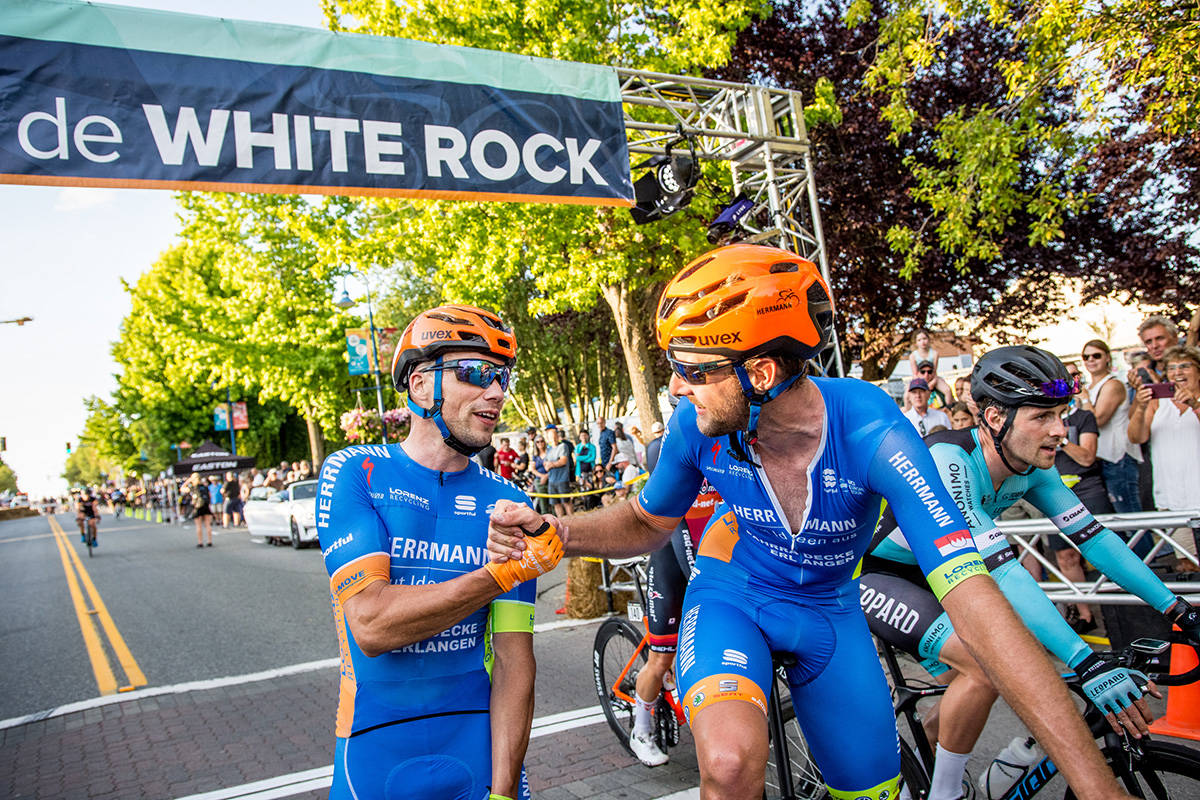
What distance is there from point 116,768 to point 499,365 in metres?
4.49

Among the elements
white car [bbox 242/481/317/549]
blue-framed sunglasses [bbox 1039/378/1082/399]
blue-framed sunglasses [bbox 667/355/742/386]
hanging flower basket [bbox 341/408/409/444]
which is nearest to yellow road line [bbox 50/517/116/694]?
white car [bbox 242/481/317/549]

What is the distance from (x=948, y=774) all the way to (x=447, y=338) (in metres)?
2.48

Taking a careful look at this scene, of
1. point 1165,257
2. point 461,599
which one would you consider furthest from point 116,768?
point 1165,257

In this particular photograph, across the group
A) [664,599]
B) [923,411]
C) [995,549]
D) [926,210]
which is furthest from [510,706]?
[926,210]

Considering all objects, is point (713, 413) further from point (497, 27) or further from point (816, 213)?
point (497, 27)

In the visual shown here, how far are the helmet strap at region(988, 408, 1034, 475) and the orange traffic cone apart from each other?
5.42 ft

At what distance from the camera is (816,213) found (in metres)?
10.9

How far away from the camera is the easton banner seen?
6262 millimetres

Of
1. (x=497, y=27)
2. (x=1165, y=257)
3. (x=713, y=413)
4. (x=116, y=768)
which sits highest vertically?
(x=497, y=27)

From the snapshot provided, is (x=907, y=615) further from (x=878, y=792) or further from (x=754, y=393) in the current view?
(x=754, y=393)

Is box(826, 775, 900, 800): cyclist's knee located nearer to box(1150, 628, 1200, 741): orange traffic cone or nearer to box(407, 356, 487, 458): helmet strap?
box(407, 356, 487, 458): helmet strap

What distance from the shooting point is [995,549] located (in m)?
3.06

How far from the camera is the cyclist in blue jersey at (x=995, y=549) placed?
9.51 ft

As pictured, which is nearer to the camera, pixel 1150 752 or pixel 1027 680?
pixel 1027 680
